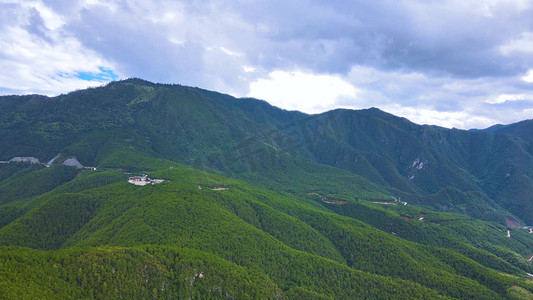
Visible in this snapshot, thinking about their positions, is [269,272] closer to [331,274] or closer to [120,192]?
[331,274]

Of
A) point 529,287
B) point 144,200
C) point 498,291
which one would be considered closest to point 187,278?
point 144,200

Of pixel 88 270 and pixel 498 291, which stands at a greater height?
pixel 88 270

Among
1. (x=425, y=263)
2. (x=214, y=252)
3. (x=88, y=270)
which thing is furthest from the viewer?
(x=425, y=263)

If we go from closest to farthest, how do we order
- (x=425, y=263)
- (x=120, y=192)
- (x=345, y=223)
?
(x=425, y=263) → (x=120, y=192) → (x=345, y=223)

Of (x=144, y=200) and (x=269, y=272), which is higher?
(x=144, y=200)

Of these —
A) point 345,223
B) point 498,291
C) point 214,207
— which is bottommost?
point 498,291

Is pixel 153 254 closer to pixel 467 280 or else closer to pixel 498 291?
pixel 467 280

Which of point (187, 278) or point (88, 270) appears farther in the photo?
point (187, 278)

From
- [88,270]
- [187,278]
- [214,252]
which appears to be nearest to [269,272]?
[214,252]

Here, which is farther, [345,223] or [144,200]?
[345,223]
